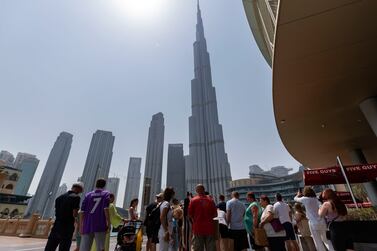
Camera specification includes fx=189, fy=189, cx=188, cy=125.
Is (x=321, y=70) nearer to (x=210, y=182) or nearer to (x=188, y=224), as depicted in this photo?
(x=188, y=224)

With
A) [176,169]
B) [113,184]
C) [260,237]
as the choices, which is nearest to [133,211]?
[260,237]

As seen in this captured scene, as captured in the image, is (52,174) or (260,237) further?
(52,174)

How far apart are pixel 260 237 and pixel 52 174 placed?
4519 inches

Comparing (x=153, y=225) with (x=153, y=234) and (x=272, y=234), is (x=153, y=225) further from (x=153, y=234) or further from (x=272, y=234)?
(x=272, y=234)

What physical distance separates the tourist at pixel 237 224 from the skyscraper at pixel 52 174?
95.1m

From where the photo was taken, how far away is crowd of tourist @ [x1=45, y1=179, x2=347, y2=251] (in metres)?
3.51

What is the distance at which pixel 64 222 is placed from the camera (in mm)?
3736

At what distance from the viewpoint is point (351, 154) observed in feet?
44.5

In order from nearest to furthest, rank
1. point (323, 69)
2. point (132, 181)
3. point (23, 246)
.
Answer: point (323, 69) → point (23, 246) → point (132, 181)

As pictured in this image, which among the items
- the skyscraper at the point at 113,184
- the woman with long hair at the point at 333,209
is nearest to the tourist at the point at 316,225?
the woman with long hair at the point at 333,209

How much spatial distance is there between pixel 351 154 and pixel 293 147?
4.51 metres

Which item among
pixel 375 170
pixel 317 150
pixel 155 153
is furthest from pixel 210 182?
pixel 375 170

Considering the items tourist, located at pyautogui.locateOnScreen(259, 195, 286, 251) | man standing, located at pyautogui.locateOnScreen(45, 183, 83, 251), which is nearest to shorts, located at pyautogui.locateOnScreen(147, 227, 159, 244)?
man standing, located at pyautogui.locateOnScreen(45, 183, 83, 251)

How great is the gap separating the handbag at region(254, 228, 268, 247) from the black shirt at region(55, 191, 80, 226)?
3.91 metres
